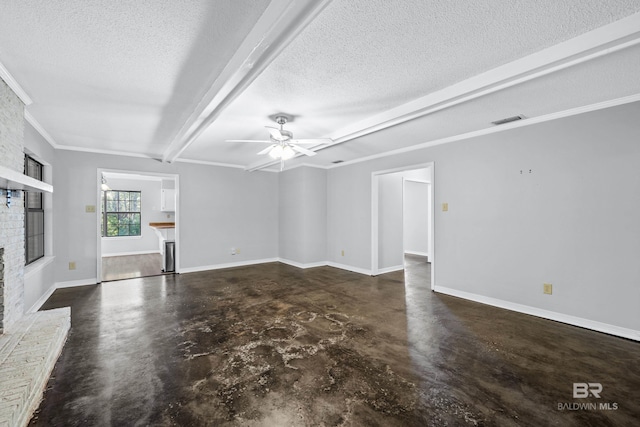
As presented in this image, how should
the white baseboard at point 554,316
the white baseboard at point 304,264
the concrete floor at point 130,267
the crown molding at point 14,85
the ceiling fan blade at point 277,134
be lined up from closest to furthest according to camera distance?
the crown molding at point 14,85
the white baseboard at point 554,316
the ceiling fan blade at point 277,134
the concrete floor at point 130,267
the white baseboard at point 304,264

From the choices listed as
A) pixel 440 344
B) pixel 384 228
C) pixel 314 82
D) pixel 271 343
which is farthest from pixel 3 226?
pixel 384 228

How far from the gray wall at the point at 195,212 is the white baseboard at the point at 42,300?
0.95 feet

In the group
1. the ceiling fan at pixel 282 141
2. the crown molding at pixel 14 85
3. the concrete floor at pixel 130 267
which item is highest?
the crown molding at pixel 14 85

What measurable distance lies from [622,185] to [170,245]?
23.8 feet

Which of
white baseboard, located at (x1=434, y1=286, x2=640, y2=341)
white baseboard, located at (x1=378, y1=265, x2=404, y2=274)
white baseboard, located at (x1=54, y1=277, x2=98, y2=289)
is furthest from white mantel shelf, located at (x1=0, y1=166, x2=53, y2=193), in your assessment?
white baseboard, located at (x1=378, y1=265, x2=404, y2=274)

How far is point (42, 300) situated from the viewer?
387cm

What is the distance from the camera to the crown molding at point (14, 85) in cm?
231

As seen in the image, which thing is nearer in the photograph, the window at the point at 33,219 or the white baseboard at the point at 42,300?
the white baseboard at the point at 42,300

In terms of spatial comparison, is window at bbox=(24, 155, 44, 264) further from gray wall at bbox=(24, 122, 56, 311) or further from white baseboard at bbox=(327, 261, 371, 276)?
white baseboard at bbox=(327, 261, 371, 276)

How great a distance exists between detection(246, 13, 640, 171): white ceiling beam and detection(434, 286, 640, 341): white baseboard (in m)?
2.69

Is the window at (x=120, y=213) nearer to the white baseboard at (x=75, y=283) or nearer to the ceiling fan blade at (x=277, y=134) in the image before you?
the white baseboard at (x=75, y=283)

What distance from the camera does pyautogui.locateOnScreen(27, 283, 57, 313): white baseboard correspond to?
3492 millimetres

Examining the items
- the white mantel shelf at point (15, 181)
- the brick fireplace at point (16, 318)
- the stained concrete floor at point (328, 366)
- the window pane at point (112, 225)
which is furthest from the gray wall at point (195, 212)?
the window pane at point (112, 225)

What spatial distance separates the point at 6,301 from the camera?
2.53m
